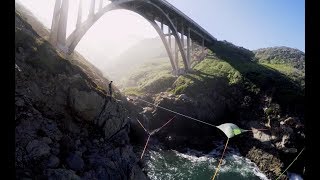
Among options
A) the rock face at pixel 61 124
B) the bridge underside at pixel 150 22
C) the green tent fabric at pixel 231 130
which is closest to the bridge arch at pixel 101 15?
the bridge underside at pixel 150 22

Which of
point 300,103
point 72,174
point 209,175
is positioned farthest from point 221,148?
point 72,174

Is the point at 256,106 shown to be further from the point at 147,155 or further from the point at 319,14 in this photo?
the point at 319,14

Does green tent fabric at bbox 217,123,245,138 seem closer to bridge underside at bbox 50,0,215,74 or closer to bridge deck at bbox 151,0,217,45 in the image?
bridge underside at bbox 50,0,215,74

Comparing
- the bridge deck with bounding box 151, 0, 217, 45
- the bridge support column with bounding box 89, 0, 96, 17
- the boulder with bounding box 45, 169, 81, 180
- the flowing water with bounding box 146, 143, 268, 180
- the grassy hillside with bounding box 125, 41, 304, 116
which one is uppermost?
the bridge deck with bounding box 151, 0, 217, 45

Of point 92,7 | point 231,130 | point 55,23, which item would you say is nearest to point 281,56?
point 231,130

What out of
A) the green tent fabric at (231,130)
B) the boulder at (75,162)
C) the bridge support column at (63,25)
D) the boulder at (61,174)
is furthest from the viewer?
the bridge support column at (63,25)

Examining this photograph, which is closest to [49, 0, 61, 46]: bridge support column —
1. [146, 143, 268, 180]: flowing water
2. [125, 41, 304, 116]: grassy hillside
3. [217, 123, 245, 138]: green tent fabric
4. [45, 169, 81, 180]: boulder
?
[146, 143, 268, 180]: flowing water

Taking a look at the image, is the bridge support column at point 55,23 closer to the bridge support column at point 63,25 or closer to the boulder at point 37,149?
the bridge support column at point 63,25
